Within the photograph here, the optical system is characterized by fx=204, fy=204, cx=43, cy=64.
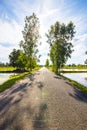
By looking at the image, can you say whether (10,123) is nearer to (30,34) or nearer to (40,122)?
(40,122)

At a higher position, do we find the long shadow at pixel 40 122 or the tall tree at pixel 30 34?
the tall tree at pixel 30 34

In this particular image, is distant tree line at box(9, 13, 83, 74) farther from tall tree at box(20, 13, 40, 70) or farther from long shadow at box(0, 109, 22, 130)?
long shadow at box(0, 109, 22, 130)

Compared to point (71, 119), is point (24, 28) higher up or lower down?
higher up

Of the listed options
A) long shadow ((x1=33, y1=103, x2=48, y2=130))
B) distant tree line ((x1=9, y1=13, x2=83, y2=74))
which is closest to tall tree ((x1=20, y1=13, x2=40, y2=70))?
distant tree line ((x1=9, y1=13, x2=83, y2=74))

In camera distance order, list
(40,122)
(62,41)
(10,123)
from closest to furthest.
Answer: (10,123) < (40,122) < (62,41)

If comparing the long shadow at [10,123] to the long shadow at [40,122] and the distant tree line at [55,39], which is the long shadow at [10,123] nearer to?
the long shadow at [40,122]

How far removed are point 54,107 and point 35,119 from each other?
2575 millimetres

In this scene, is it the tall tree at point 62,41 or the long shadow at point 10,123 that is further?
the tall tree at point 62,41

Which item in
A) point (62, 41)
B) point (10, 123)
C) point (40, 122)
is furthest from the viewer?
point (62, 41)

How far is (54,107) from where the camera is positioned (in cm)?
1105

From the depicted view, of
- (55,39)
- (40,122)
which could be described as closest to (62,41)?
(55,39)

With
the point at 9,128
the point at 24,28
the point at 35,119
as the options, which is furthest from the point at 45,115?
the point at 24,28

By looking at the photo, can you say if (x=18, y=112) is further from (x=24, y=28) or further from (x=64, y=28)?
(x=24, y=28)

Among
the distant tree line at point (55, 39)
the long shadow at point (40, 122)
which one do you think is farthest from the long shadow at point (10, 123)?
the distant tree line at point (55, 39)
